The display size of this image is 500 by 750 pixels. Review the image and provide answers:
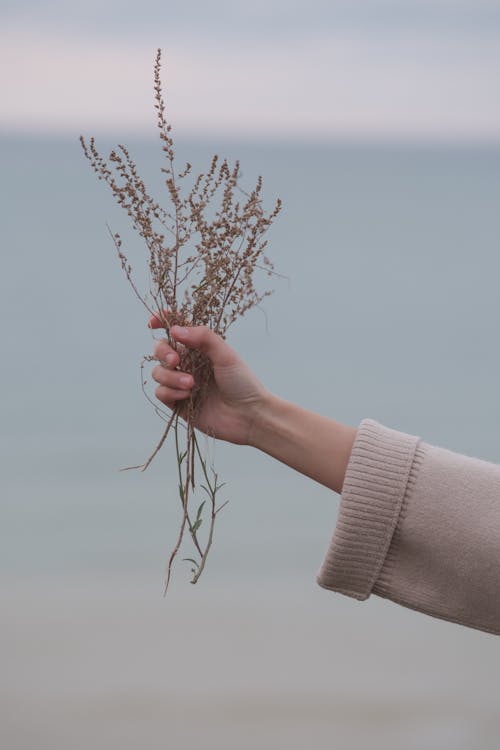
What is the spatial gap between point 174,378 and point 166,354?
0.13 feet

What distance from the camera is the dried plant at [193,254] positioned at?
4.89 ft

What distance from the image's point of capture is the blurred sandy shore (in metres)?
5.57

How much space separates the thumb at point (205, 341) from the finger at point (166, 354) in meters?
0.03

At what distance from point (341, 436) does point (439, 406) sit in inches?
260

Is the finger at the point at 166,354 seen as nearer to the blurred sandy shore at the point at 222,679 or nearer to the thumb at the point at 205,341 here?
the thumb at the point at 205,341

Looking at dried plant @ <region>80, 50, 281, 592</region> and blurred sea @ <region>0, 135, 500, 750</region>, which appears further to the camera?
blurred sea @ <region>0, 135, 500, 750</region>

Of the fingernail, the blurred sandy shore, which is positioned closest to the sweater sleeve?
the fingernail

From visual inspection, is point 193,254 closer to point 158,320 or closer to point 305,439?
point 158,320

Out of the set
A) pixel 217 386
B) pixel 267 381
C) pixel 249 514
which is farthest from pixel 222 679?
pixel 217 386

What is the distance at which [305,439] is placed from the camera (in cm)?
152

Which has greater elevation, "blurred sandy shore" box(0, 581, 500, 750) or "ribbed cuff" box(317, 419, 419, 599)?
"ribbed cuff" box(317, 419, 419, 599)

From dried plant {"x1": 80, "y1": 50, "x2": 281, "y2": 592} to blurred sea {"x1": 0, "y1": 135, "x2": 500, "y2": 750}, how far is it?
7.86 ft

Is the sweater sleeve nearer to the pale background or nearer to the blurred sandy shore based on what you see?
the pale background

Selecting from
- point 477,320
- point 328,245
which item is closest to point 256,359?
point 328,245
